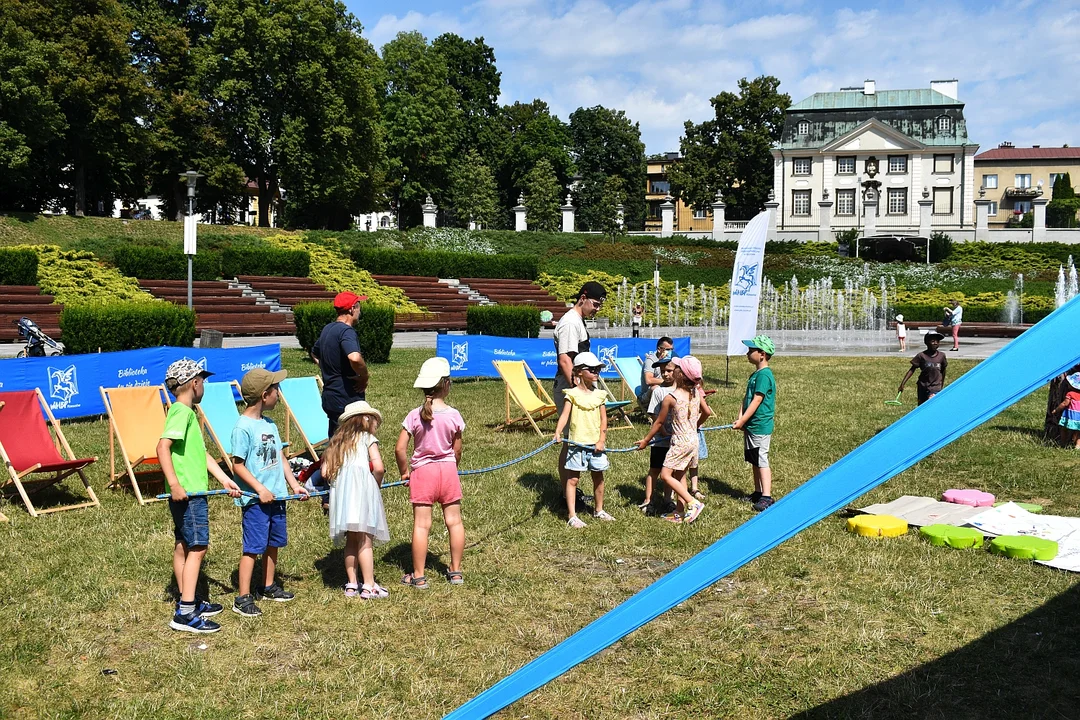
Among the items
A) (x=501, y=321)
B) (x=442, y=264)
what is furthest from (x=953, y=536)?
(x=442, y=264)

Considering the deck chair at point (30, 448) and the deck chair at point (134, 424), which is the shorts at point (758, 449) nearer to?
the deck chair at point (134, 424)

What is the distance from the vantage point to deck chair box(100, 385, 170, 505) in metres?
8.76

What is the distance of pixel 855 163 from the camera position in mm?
68125

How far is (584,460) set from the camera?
7805 mm

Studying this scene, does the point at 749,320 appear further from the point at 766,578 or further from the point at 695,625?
the point at 695,625

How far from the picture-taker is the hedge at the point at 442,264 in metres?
40.7

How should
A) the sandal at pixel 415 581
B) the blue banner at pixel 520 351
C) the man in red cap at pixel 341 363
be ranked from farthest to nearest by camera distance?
the blue banner at pixel 520 351 → the man in red cap at pixel 341 363 → the sandal at pixel 415 581

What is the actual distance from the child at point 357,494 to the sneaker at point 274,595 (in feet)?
1.25

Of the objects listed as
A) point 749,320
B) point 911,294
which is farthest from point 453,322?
point 911,294

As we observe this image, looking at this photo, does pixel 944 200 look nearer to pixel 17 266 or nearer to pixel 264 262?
pixel 264 262

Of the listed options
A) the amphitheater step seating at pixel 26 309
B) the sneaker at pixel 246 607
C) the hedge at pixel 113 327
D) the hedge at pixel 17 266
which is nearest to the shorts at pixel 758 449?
the sneaker at pixel 246 607

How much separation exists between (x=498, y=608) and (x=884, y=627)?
7.63ft

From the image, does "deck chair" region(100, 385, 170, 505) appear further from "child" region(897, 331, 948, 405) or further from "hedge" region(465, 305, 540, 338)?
"hedge" region(465, 305, 540, 338)

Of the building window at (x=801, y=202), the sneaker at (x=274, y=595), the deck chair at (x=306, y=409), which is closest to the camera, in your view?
the sneaker at (x=274, y=595)
